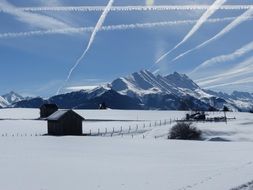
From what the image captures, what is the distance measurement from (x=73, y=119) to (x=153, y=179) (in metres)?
61.6

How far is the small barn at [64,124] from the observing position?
83.0 m

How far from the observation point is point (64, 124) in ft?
274

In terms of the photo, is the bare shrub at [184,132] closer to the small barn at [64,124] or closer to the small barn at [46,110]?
the small barn at [64,124]

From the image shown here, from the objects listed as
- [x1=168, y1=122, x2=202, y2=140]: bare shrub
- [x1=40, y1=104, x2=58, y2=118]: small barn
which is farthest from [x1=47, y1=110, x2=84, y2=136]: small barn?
[x1=40, y1=104, x2=58, y2=118]: small barn

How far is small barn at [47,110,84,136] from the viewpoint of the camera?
83.0m

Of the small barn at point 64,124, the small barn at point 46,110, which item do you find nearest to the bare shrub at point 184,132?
the small barn at point 64,124

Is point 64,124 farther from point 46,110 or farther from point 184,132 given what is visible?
point 46,110

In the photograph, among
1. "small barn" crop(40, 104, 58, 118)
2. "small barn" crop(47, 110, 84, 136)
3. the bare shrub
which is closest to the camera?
the bare shrub

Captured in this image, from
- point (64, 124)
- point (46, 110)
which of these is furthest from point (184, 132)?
point (46, 110)

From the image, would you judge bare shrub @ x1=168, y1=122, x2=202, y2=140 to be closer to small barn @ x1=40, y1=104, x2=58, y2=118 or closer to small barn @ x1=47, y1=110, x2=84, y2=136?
small barn @ x1=47, y1=110, x2=84, y2=136

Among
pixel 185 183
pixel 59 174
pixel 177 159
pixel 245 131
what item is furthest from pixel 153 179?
pixel 245 131

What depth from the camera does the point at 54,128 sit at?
3285 inches

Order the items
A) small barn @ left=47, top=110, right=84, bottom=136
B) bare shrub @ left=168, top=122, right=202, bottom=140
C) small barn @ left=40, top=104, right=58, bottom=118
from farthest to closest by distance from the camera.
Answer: small barn @ left=40, top=104, right=58, bottom=118, small barn @ left=47, top=110, right=84, bottom=136, bare shrub @ left=168, top=122, right=202, bottom=140

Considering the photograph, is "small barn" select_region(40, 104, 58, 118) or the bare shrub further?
"small barn" select_region(40, 104, 58, 118)
